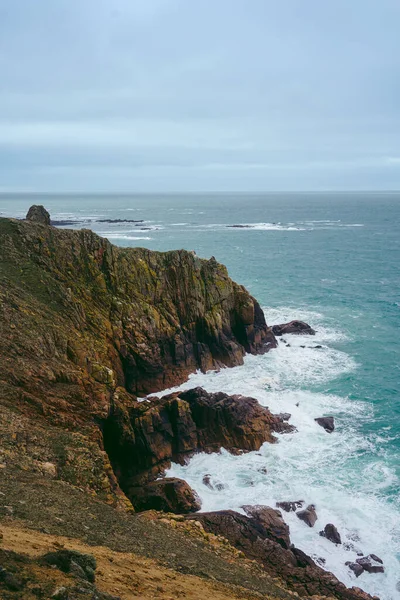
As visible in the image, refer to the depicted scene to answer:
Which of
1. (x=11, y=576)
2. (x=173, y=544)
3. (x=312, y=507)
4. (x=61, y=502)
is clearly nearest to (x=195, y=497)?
(x=312, y=507)

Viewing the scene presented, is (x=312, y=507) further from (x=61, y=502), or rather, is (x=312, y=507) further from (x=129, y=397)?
(x=61, y=502)

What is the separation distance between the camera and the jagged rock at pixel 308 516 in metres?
29.9

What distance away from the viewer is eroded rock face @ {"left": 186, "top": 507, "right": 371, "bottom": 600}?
2422cm

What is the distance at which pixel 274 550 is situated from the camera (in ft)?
85.3

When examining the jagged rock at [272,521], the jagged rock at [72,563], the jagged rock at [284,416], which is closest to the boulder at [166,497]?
the jagged rock at [272,521]

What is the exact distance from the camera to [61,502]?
20281mm

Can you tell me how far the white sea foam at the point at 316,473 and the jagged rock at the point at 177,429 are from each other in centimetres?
105

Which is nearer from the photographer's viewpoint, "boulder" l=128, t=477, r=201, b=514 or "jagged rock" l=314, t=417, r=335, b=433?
"boulder" l=128, t=477, r=201, b=514

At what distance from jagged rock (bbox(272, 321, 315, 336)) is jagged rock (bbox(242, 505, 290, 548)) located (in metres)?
31.9

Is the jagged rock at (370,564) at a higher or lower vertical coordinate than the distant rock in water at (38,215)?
lower

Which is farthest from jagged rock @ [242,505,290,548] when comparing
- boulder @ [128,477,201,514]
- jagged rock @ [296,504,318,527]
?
boulder @ [128,477,201,514]

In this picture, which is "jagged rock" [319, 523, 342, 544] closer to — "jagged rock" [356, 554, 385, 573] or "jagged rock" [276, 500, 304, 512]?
"jagged rock" [356, 554, 385, 573]

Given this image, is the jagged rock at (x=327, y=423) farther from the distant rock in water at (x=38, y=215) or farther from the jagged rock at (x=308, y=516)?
the distant rock in water at (x=38, y=215)

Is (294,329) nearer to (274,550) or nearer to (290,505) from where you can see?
(290,505)
